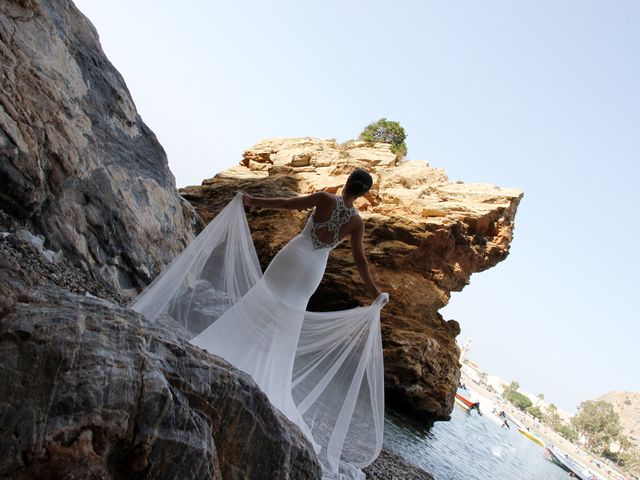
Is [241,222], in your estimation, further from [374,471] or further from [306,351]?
[374,471]

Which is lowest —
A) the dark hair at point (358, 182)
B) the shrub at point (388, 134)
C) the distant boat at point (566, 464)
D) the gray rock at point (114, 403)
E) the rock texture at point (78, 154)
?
the distant boat at point (566, 464)

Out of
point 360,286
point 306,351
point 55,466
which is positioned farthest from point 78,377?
point 360,286

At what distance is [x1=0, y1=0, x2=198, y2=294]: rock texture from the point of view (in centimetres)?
530

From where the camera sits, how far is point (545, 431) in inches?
3324


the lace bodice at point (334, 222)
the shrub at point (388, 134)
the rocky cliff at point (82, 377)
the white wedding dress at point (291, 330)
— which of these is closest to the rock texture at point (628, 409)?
the shrub at point (388, 134)

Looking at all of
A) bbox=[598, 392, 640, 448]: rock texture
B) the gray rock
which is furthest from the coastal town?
the gray rock

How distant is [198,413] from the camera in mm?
2410

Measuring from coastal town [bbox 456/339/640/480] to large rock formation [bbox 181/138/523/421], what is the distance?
60.7ft

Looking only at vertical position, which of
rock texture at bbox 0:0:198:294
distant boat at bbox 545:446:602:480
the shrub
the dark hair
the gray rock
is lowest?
distant boat at bbox 545:446:602:480

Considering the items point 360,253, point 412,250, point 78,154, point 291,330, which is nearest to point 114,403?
point 291,330

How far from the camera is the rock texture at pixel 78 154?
5.30m

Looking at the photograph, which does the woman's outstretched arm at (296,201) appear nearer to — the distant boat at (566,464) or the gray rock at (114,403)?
the gray rock at (114,403)

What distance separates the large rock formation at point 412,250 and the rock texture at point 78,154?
41.8ft

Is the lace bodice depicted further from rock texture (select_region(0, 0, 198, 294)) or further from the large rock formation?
the large rock formation
